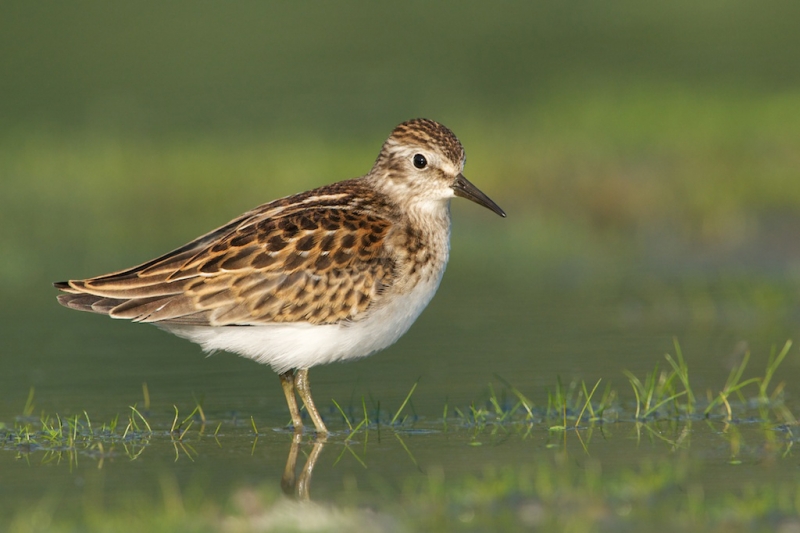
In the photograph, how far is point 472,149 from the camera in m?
19.4

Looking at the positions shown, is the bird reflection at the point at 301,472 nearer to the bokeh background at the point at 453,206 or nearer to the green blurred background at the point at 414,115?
the bokeh background at the point at 453,206

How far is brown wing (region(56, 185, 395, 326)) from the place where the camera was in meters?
9.32

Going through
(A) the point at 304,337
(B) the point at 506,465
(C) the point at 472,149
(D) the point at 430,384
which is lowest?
(D) the point at 430,384

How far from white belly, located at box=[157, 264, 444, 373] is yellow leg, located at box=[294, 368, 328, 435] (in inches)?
12.3

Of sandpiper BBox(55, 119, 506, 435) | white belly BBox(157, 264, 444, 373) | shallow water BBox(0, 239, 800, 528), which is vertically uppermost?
sandpiper BBox(55, 119, 506, 435)

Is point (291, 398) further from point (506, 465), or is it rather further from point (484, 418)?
point (506, 465)

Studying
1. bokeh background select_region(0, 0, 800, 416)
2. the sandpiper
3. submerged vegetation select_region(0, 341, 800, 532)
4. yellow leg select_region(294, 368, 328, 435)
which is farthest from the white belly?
bokeh background select_region(0, 0, 800, 416)

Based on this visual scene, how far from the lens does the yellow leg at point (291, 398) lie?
9.61 metres

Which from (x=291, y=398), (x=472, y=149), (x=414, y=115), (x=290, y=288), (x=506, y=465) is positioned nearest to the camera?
(x=506, y=465)

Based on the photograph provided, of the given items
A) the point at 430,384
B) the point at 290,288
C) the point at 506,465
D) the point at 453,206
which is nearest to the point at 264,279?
the point at 290,288

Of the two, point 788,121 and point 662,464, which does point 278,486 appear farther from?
point 788,121

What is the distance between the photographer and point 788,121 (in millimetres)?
19406

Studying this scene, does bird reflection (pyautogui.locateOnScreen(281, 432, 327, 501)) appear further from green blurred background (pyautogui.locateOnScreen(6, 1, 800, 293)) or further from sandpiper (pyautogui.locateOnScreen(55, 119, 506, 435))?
green blurred background (pyautogui.locateOnScreen(6, 1, 800, 293))

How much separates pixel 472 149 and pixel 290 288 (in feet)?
33.9
